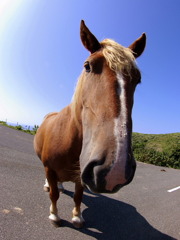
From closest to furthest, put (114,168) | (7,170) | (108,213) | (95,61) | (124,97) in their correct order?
(114,168) → (124,97) → (95,61) → (108,213) → (7,170)

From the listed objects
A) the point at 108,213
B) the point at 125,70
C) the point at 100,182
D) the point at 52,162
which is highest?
the point at 125,70

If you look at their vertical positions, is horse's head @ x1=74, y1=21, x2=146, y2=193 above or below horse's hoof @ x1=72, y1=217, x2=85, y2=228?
above

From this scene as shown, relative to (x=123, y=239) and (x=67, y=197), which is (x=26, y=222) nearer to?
(x=67, y=197)

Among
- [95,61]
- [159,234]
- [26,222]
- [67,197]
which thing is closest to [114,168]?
[95,61]

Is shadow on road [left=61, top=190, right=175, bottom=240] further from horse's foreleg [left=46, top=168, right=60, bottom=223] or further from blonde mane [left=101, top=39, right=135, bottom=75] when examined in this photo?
blonde mane [left=101, top=39, right=135, bottom=75]

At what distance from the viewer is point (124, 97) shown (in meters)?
1.59

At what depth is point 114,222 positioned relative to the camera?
135 inches

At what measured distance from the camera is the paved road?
2701 millimetres

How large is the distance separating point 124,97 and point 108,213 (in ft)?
10.3

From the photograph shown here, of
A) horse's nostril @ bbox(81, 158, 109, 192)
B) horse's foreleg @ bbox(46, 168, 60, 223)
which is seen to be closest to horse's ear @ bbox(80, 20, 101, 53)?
horse's nostril @ bbox(81, 158, 109, 192)

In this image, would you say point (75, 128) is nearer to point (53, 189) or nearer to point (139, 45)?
point (53, 189)

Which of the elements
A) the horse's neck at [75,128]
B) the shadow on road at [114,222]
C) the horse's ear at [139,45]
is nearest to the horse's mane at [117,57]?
the horse's ear at [139,45]

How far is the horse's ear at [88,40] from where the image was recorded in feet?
6.70

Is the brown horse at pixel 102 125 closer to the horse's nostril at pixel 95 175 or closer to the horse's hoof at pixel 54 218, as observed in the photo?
the horse's nostril at pixel 95 175
